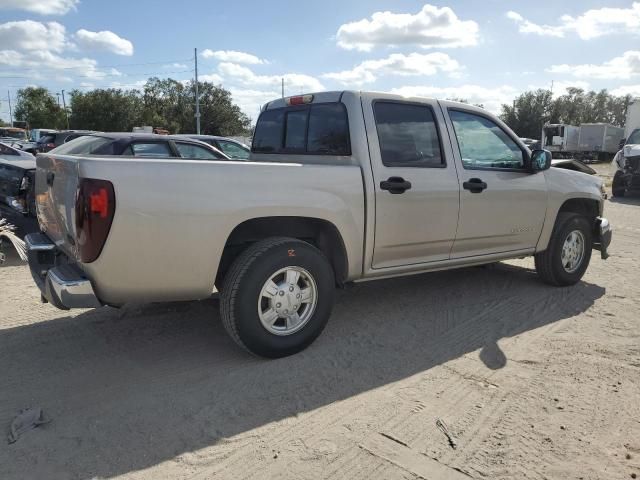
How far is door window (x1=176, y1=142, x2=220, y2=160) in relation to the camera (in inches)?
350

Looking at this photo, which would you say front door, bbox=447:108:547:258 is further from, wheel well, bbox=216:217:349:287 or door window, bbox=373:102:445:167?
wheel well, bbox=216:217:349:287

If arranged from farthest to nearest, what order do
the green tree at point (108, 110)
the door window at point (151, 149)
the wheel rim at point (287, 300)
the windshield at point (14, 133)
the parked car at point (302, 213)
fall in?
the green tree at point (108, 110), the windshield at point (14, 133), the door window at point (151, 149), the wheel rim at point (287, 300), the parked car at point (302, 213)

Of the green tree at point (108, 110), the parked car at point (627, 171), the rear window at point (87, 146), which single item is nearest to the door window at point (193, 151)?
the rear window at point (87, 146)

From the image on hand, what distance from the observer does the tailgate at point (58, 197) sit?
10.3 feet

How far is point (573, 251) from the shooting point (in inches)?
225

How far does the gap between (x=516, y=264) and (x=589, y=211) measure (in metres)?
1.24

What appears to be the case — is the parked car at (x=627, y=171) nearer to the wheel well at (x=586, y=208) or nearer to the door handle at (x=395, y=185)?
the wheel well at (x=586, y=208)

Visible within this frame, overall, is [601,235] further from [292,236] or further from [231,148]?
[231,148]

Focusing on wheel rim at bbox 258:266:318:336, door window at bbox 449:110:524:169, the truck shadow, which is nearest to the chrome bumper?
the truck shadow

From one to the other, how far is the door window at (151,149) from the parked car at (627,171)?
1294 centimetres

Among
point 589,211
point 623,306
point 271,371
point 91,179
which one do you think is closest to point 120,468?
point 271,371

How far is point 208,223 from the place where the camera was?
3197mm

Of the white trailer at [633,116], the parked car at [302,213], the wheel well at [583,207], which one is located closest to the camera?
the parked car at [302,213]

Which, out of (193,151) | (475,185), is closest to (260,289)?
(475,185)
